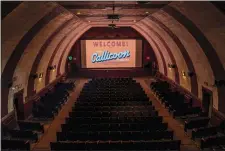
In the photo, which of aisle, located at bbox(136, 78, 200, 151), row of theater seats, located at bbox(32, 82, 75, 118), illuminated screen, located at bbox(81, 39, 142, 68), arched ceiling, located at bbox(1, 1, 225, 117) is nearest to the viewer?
arched ceiling, located at bbox(1, 1, 225, 117)

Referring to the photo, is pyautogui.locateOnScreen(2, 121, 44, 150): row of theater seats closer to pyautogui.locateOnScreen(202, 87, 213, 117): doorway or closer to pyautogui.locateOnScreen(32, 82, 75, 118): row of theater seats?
pyautogui.locateOnScreen(32, 82, 75, 118): row of theater seats

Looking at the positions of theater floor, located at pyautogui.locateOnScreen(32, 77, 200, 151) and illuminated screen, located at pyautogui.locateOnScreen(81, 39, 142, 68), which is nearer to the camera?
theater floor, located at pyautogui.locateOnScreen(32, 77, 200, 151)

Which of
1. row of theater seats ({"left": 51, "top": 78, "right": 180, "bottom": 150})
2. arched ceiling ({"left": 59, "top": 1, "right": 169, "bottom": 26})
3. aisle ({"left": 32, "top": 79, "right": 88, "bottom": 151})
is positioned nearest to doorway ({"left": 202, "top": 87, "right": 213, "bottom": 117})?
row of theater seats ({"left": 51, "top": 78, "right": 180, "bottom": 150})

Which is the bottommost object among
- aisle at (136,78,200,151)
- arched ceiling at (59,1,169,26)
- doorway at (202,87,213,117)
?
aisle at (136,78,200,151)

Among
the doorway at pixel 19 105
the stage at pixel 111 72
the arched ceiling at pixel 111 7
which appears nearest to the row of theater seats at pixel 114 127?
the doorway at pixel 19 105

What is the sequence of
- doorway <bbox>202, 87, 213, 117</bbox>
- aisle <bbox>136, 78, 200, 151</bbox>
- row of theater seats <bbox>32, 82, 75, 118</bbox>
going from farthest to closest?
row of theater seats <bbox>32, 82, 75, 118</bbox> < doorway <bbox>202, 87, 213, 117</bbox> < aisle <bbox>136, 78, 200, 151</bbox>

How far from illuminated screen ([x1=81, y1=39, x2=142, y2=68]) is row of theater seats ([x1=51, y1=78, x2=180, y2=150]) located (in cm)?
1396

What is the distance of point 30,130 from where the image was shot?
1578cm

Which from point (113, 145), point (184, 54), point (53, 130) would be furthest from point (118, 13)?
point (113, 145)

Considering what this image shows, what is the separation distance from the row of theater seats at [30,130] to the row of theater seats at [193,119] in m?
8.64

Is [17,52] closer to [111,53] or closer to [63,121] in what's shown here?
[63,121]

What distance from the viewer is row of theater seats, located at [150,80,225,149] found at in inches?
511

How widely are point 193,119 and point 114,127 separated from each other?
696 cm

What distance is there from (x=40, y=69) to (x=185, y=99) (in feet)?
42.1
